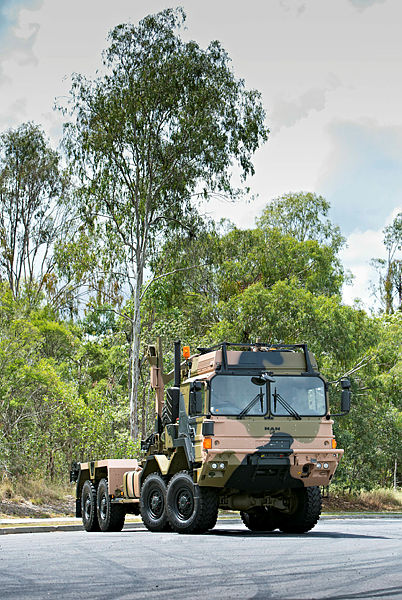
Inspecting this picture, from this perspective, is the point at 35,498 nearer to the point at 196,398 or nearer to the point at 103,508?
the point at 103,508

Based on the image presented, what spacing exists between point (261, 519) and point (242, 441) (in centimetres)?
309

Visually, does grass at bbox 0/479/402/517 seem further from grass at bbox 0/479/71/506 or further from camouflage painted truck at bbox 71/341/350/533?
camouflage painted truck at bbox 71/341/350/533

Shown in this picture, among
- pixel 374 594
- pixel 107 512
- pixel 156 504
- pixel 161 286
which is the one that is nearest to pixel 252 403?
pixel 156 504

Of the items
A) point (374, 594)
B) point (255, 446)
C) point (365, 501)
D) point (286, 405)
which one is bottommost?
point (365, 501)

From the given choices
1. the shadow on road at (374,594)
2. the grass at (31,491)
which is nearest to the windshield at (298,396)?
the shadow on road at (374,594)

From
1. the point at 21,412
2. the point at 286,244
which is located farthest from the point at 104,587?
the point at 286,244

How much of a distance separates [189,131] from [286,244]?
12.6m

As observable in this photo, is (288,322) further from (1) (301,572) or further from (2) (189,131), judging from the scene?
(1) (301,572)

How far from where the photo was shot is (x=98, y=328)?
45.3m

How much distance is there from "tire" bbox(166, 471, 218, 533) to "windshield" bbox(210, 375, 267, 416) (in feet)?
4.56

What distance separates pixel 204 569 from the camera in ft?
30.9

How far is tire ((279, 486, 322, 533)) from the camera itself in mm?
15969

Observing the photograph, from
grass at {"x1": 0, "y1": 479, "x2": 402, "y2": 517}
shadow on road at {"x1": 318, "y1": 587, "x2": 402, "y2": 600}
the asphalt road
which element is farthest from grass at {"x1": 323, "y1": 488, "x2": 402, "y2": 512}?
shadow on road at {"x1": 318, "y1": 587, "x2": 402, "y2": 600}


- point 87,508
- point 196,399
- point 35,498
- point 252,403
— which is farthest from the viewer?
point 35,498
